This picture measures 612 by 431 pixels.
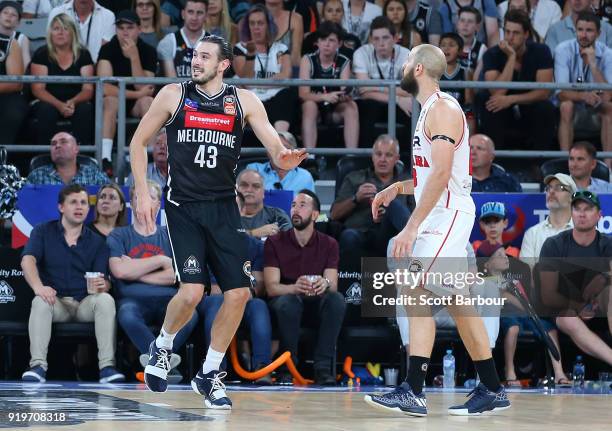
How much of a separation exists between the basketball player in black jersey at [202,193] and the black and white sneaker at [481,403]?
1.40m

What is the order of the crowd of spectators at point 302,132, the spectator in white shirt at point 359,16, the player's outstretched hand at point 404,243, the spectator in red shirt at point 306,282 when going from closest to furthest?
the player's outstretched hand at point 404,243 < the spectator in red shirt at point 306,282 < the crowd of spectators at point 302,132 < the spectator in white shirt at point 359,16

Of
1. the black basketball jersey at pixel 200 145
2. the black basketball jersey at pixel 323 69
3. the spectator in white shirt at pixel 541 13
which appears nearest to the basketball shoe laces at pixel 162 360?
the black basketball jersey at pixel 200 145

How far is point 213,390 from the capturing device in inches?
302

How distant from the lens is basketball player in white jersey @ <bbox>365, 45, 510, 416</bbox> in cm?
730

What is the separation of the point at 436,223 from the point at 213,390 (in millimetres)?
1694

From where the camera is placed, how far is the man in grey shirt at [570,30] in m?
14.3

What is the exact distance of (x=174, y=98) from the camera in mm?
7707

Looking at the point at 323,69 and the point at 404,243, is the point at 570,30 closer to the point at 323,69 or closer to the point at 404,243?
the point at 323,69

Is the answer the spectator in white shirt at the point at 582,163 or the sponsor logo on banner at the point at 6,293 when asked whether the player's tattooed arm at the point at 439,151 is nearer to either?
the spectator in white shirt at the point at 582,163

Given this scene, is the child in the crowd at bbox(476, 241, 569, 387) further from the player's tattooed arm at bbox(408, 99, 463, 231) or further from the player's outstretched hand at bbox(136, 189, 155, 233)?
the player's outstretched hand at bbox(136, 189, 155, 233)

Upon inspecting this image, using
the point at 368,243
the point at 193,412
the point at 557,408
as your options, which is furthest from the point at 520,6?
the point at 193,412

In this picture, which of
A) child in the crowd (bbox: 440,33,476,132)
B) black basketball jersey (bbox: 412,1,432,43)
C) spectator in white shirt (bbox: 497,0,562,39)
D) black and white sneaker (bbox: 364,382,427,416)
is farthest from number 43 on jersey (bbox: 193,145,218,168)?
spectator in white shirt (bbox: 497,0,562,39)

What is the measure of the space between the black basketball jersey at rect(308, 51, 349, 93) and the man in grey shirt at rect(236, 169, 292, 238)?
205 centimetres

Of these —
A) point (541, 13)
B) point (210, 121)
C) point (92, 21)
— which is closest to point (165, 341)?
point (210, 121)
